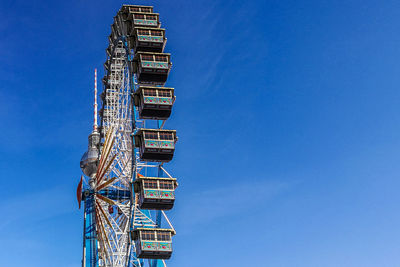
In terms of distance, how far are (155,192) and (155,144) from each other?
14.1 ft

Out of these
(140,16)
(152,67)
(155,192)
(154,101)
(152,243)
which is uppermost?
(140,16)

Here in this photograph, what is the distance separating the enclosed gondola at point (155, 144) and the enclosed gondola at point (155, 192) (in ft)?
7.04

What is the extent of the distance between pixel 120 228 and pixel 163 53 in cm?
2287

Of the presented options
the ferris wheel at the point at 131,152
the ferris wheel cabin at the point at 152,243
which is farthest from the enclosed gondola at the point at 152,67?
the ferris wheel cabin at the point at 152,243

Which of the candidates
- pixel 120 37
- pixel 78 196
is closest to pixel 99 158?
pixel 78 196

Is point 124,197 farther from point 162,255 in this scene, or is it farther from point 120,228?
point 162,255

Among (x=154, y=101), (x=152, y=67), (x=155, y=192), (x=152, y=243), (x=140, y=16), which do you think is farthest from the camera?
(x=140, y=16)

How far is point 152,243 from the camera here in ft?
141

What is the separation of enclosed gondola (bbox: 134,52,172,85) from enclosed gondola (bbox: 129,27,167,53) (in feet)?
5.01

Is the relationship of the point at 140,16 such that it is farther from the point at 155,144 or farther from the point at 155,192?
the point at 155,192

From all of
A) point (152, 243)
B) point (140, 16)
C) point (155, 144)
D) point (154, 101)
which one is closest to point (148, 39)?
point (140, 16)

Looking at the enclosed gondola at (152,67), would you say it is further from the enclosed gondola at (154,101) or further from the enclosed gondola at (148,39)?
the enclosed gondola at (154,101)

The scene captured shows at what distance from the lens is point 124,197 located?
60469 mm

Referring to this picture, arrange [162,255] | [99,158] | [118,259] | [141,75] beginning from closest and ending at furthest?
[162,255] < [141,75] < [118,259] < [99,158]
